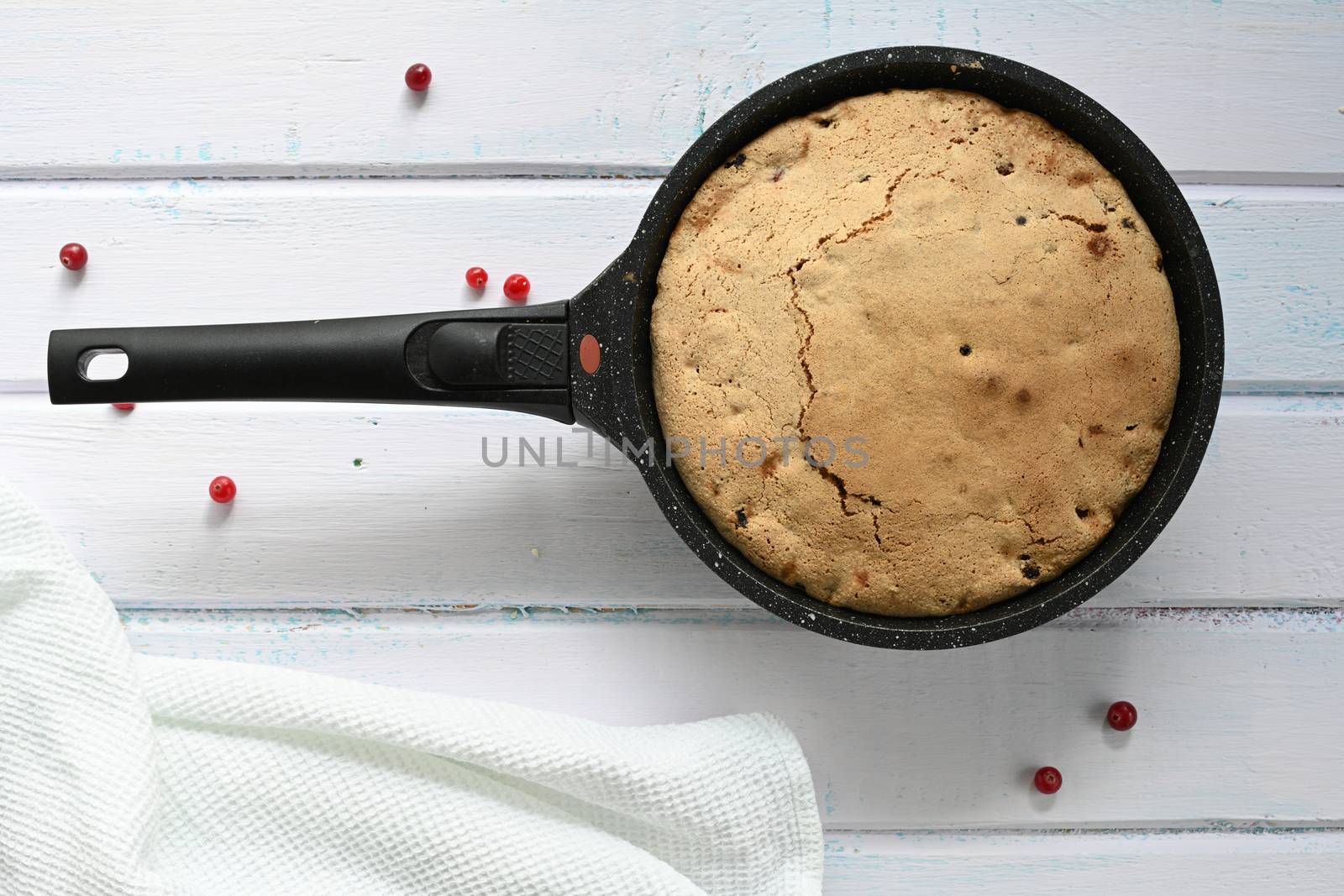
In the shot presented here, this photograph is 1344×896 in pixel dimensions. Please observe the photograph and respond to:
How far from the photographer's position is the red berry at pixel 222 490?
1053 mm

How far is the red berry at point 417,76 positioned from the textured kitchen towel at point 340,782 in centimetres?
60

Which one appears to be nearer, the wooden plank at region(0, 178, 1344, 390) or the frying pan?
the frying pan

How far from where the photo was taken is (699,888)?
39.1 inches

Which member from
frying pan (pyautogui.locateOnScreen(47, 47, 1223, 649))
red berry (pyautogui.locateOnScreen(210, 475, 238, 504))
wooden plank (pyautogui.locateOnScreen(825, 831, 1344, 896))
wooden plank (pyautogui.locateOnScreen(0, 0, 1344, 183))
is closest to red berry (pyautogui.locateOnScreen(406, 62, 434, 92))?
wooden plank (pyautogui.locateOnScreen(0, 0, 1344, 183))

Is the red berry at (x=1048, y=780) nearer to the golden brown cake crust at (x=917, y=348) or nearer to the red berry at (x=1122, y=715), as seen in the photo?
the red berry at (x=1122, y=715)

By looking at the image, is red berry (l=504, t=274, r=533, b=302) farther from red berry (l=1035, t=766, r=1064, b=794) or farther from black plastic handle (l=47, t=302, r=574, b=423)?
red berry (l=1035, t=766, r=1064, b=794)

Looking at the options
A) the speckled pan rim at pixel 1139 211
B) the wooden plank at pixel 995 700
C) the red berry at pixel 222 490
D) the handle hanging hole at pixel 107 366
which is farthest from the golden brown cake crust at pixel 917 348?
the handle hanging hole at pixel 107 366

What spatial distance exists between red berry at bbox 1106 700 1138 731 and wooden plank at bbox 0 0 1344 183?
1.90ft

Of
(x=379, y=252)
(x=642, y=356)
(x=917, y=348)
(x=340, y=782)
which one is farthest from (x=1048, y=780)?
(x=379, y=252)

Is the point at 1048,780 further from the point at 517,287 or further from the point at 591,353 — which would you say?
the point at 517,287

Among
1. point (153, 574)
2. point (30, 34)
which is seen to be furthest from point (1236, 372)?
point (30, 34)

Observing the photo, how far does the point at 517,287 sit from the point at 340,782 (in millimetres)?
534

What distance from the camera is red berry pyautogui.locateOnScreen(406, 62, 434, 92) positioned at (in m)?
1.06

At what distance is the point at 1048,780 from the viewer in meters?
1.03
